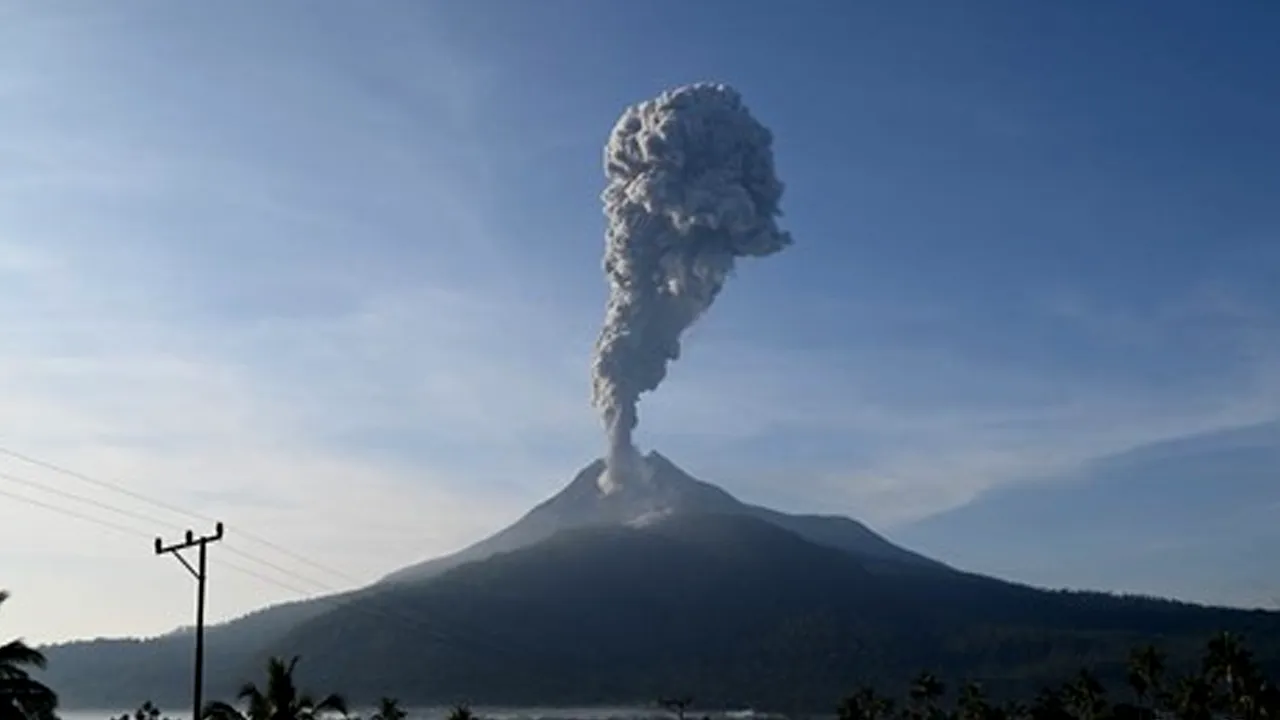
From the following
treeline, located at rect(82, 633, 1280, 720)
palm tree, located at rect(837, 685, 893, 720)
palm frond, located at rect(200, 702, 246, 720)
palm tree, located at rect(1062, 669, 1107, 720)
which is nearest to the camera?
palm frond, located at rect(200, 702, 246, 720)

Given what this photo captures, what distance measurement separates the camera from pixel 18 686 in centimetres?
3112

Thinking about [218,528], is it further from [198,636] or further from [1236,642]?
[1236,642]

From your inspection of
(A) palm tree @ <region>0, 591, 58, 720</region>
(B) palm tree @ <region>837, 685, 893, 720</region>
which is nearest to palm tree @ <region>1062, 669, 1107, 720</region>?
(B) palm tree @ <region>837, 685, 893, 720</region>

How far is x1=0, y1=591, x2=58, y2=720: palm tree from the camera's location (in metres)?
31.0

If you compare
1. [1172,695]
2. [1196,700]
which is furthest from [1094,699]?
[1196,700]

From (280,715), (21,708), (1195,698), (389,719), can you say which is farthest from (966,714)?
(21,708)

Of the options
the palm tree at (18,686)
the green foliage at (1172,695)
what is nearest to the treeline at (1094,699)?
the green foliage at (1172,695)

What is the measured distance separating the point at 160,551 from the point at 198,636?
3303 millimetres

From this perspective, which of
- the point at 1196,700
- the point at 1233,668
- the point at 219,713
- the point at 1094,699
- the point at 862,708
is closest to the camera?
the point at 219,713

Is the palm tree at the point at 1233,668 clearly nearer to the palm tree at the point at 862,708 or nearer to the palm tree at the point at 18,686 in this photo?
the palm tree at the point at 862,708

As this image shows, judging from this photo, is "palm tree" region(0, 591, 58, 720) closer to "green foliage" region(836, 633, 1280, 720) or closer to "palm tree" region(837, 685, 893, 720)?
"green foliage" region(836, 633, 1280, 720)

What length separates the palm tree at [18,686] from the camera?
102ft

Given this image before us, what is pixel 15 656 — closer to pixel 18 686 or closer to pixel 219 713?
pixel 18 686

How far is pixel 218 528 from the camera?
4562 centimetres
